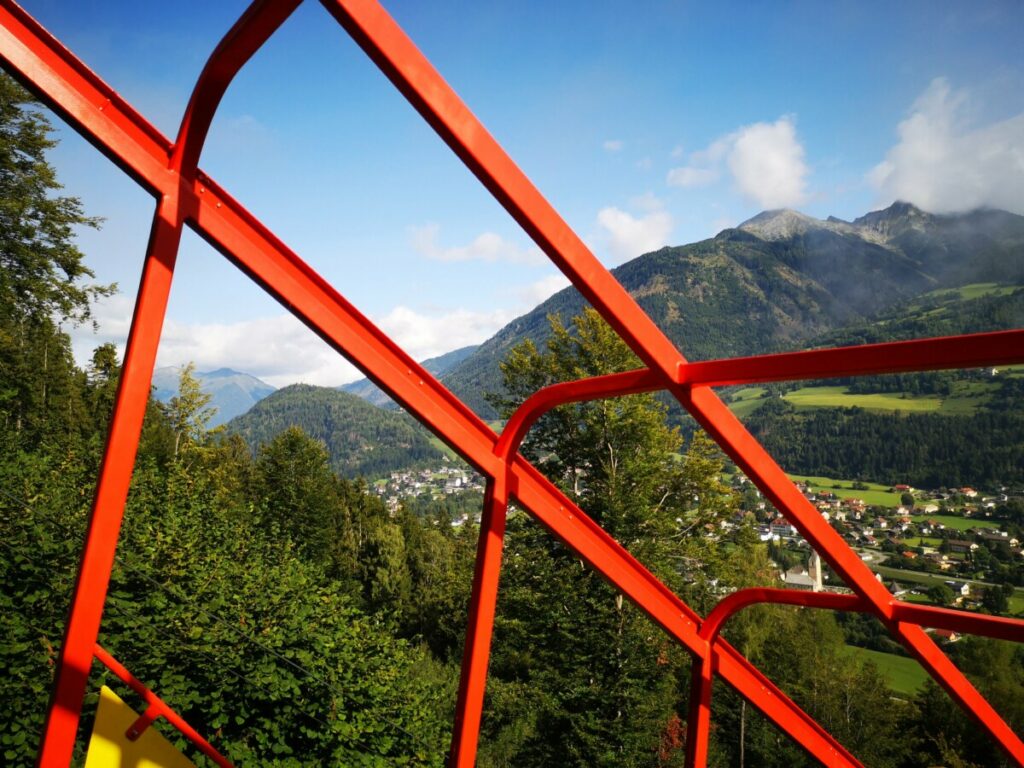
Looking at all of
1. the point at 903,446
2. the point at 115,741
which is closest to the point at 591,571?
the point at 115,741

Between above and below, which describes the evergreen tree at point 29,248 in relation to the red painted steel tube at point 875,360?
above

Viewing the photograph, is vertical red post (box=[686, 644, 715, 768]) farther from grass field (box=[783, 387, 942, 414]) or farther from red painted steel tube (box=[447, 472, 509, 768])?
grass field (box=[783, 387, 942, 414])

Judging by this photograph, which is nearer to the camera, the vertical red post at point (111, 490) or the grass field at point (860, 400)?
the vertical red post at point (111, 490)

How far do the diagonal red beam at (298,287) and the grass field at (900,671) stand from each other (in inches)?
1755

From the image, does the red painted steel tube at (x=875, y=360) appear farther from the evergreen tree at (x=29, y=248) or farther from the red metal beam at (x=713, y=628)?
the evergreen tree at (x=29, y=248)

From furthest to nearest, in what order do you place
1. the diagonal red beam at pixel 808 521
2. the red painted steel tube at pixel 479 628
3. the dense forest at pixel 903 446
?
1. the dense forest at pixel 903 446
2. the red painted steel tube at pixel 479 628
3. the diagonal red beam at pixel 808 521

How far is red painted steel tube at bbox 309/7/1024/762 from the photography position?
1.28m

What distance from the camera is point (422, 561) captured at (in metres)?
41.9

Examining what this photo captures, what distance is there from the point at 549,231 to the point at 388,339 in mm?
865

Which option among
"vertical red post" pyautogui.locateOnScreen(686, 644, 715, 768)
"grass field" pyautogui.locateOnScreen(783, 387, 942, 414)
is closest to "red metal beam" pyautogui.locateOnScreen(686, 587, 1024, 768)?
"vertical red post" pyautogui.locateOnScreen(686, 644, 715, 768)

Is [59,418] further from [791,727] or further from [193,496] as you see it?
[791,727]

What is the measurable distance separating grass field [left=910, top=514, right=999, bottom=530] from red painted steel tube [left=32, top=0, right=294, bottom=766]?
295 ft

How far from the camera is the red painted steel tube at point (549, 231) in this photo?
128 cm

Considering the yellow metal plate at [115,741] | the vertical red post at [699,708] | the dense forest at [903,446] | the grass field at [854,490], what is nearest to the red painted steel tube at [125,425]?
the yellow metal plate at [115,741]
